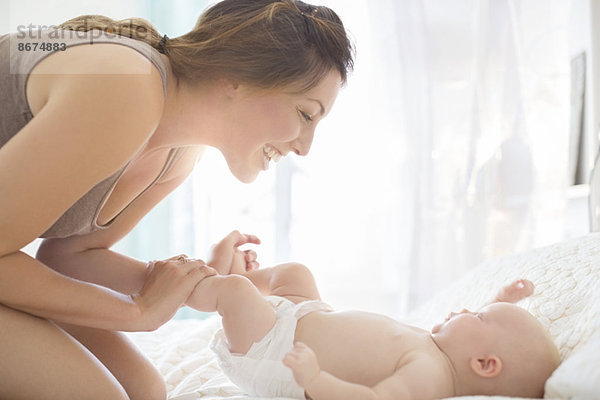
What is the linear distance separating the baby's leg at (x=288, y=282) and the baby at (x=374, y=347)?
93 mm

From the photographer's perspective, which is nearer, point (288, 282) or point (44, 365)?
point (44, 365)

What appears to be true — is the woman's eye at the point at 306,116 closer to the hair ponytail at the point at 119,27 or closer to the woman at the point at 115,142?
the woman at the point at 115,142

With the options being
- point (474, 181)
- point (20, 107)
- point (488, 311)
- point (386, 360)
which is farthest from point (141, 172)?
point (474, 181)

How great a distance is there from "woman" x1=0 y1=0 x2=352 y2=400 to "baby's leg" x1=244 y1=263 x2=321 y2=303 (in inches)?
8.2

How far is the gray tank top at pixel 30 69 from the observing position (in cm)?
116

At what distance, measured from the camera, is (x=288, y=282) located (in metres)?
1.41

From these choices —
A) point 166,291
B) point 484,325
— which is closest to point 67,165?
point 166,291

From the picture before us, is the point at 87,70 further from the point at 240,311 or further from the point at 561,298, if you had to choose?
the point at 561,298

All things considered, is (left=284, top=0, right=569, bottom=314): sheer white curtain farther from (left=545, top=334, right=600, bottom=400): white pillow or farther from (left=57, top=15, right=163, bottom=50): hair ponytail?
(left=545, top=334, right=600, bottom=400): white pillow

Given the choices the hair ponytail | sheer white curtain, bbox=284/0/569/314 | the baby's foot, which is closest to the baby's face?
the baby's foot

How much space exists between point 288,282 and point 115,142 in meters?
0.54

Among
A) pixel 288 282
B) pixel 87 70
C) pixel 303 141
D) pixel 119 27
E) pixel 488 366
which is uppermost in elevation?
pixel 119 27

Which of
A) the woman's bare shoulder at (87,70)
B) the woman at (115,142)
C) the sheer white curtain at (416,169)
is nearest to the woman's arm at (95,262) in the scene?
the woman at (115,142)

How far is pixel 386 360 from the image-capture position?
1158 mm
